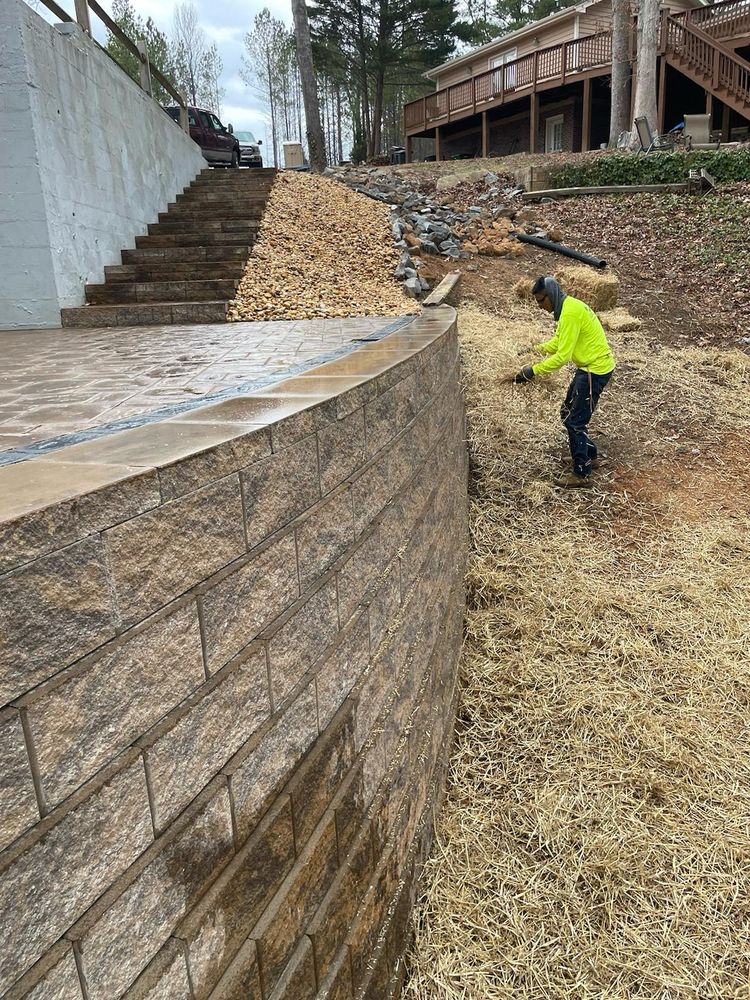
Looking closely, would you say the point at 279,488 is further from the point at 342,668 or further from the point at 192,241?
the point at 192,241

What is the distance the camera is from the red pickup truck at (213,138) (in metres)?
20.0

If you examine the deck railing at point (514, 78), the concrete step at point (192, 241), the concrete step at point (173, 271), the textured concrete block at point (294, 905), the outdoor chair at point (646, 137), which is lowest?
the textured concrete block at point (294, 905)

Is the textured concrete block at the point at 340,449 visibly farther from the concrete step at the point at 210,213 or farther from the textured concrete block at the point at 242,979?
the concrete step at the point at 210,213

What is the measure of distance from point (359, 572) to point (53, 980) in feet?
5.13

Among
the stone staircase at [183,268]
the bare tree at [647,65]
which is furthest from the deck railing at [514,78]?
the stone staircase at [183,268]

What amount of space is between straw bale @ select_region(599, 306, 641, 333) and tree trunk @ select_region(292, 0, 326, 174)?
1188cm

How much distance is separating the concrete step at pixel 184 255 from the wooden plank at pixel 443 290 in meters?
2.68

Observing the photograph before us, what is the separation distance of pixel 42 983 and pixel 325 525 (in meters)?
1.35

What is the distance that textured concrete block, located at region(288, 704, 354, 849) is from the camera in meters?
2.10

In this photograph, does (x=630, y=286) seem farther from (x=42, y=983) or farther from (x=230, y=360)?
(x=42, y=983)

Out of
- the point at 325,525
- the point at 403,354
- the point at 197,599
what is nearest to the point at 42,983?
the point at 197,599

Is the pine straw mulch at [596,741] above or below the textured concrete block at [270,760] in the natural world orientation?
below

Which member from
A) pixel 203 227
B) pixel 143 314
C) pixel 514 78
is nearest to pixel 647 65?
pixel 514 78

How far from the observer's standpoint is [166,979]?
152 cm
